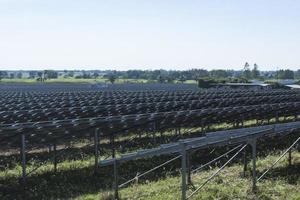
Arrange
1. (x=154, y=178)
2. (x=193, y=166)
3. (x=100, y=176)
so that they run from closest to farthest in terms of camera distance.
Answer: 1. (x=154, y=178)
2. (x=100, y=176)
3. (x=193, y=166)

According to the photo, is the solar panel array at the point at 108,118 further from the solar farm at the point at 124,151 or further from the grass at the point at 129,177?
the grass at the point at 129,177

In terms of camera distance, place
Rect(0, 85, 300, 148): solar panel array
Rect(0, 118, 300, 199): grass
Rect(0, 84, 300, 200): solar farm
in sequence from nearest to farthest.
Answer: Rect(0, 118, 300, 199): grass, Rect(0, 84, 300, 200): solar farm, Rect(0, 85, 300, 148): solar panel array

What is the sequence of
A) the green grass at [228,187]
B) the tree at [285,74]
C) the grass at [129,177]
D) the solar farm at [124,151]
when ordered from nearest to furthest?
the green grass at [228,187] < the grass at [129,177] < the solar farm at [124,151] < the tree at [285,74]

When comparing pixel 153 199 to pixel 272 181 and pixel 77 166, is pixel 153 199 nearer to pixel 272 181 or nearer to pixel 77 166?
pixel 272 181

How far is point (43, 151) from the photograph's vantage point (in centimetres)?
1744

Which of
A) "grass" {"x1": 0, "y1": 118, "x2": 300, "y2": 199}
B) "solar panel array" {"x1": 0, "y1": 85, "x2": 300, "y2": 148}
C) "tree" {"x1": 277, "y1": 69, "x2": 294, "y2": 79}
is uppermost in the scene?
"solar panel array" {"x1": 0, "y1": 85, "x2": 300, "y2": 148}

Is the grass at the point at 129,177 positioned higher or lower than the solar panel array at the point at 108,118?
lower

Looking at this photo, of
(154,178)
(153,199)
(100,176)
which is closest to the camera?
(153,199)

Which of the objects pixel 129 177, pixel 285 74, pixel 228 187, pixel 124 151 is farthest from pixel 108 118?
pixel 285 74

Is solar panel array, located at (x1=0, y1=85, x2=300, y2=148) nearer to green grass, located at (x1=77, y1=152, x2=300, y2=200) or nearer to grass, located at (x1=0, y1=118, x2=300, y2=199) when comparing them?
grass, located at (x1=0, y1=118, x2=300, y2=199)

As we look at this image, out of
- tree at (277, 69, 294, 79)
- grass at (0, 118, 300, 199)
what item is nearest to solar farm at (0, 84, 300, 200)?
grass at (0, 118, 300, 199)

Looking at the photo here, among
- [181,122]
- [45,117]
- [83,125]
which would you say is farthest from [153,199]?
[45,117]

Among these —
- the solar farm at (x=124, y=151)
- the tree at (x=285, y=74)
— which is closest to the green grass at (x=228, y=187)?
the solar farm at (x=124, y=151)

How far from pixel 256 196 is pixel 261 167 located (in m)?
3.05
